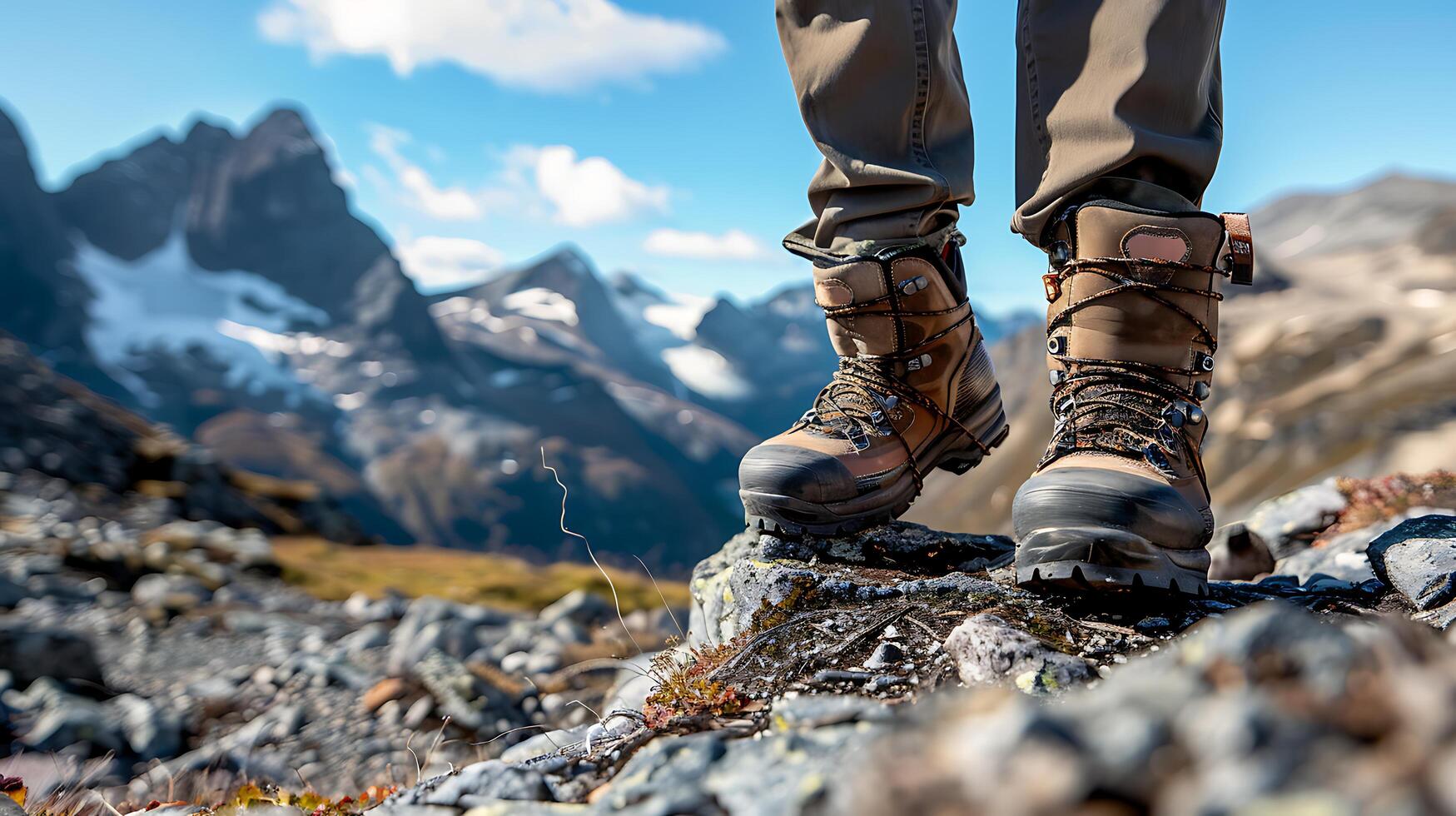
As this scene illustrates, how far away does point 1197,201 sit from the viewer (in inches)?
127

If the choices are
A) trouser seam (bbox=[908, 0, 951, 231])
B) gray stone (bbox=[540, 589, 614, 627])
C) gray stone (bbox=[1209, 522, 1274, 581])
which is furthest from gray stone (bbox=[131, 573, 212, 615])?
gray stone (bbox=[1209, 522, 1274, 581])

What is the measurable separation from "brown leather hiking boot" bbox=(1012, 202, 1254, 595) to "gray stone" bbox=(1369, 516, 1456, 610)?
0.75m

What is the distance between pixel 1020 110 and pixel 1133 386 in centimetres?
126

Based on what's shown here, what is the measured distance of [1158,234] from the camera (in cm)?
303

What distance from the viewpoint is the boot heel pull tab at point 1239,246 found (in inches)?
121

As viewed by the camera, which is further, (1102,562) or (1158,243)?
(1158,243)

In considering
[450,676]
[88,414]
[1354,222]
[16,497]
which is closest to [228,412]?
[88,414]

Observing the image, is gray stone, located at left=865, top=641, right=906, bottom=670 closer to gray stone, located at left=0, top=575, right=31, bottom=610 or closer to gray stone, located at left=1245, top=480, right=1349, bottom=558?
gray stone, located at left=1245, top=480, right=1349, bottom=558

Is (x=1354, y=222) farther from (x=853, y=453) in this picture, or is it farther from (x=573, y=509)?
(x=853, y=453)

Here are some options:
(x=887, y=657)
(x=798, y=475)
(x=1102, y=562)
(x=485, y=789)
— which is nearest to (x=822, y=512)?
(x=798, y=475)

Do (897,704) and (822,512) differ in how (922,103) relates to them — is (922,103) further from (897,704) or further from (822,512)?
(897,704)

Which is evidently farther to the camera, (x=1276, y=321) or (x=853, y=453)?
(x=1276, y=321)

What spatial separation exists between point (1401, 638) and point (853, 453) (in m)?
2.70

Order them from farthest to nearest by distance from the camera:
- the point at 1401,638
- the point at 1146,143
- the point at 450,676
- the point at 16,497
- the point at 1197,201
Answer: the point at 16,497
the point at 450,676
the point at 1197,201
the point at 1146,143
the point at 1401,638
